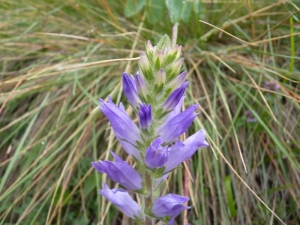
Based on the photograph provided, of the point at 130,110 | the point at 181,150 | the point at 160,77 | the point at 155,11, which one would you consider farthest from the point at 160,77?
the point at 155,11

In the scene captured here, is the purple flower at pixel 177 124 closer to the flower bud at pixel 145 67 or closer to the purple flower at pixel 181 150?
the purple flower at pixel 181 150

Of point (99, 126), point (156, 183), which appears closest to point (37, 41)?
point (99, 126)

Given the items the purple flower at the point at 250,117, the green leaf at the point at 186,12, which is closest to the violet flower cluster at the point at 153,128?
the purple flower at the point at 250,117

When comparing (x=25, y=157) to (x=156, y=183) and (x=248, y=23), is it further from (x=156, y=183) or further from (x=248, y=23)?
(x=248, y=23)

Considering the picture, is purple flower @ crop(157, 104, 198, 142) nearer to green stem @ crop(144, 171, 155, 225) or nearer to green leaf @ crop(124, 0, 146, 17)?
green stem @ crop(144, 171, 155, 225)

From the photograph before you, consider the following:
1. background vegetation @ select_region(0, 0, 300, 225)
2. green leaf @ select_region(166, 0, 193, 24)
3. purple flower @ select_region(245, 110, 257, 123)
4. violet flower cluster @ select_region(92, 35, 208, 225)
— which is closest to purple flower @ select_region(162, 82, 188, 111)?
violet flower cluster @ select_region(92, 35, 208, 225)

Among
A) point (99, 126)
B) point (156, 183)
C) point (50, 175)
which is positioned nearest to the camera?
point (156, 183)

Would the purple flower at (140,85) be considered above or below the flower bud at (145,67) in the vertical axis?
below

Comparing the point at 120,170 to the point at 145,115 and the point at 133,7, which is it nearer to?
the point at 145,115
